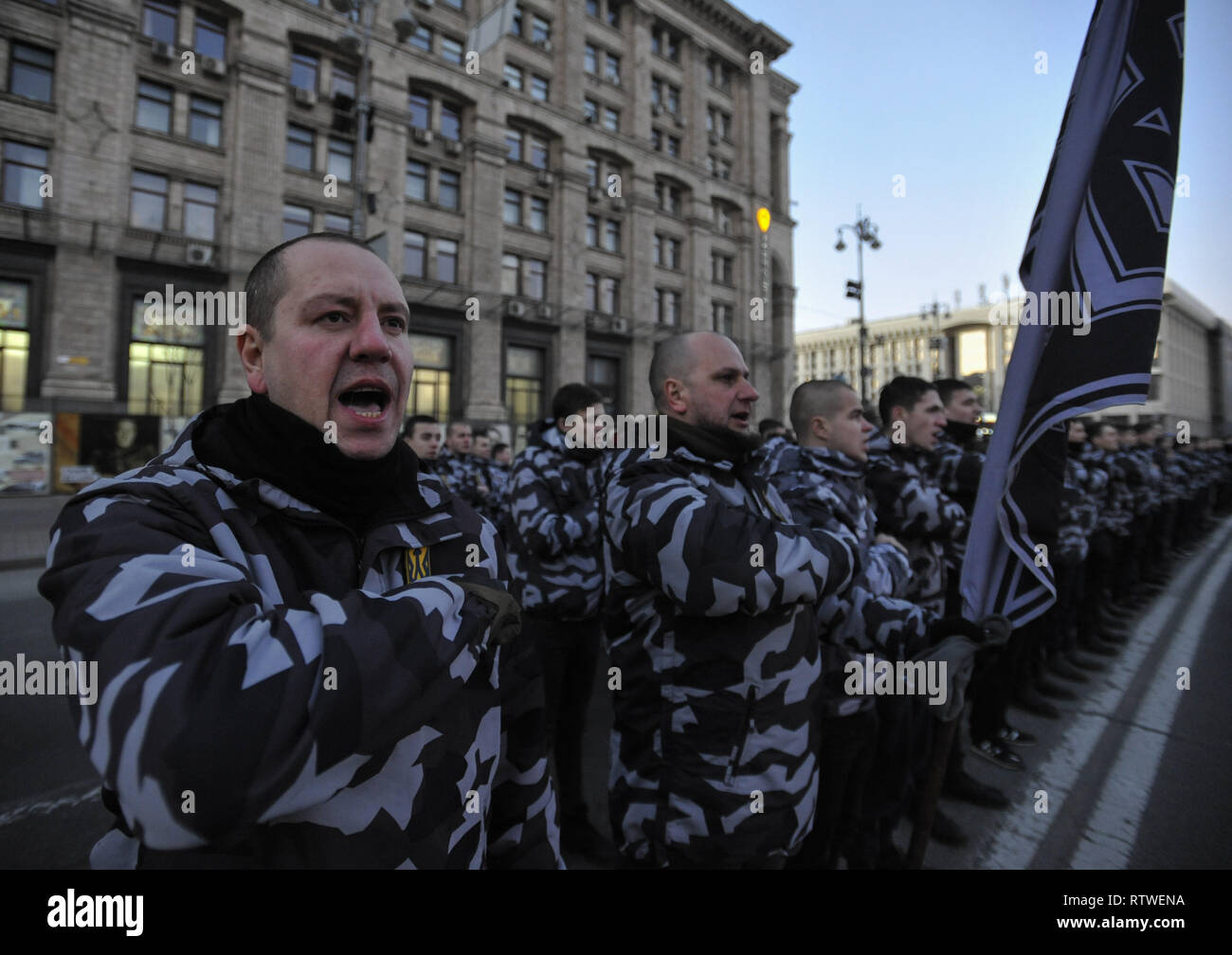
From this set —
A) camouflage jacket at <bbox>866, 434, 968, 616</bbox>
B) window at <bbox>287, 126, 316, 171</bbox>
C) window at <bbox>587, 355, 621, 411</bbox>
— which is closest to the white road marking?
camouflage jacket at <bbox>866, 434, 968, 616</bbox>

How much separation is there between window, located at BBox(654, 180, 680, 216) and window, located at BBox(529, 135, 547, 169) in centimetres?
644

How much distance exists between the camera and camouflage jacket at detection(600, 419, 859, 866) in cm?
185

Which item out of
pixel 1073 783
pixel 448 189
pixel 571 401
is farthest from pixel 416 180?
pixel 1073 783

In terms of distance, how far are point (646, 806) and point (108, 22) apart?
2533 cm

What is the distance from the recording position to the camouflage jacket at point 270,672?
0.76 metres

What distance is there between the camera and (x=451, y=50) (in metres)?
24.7

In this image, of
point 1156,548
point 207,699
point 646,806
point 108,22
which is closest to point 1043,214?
point 646,806

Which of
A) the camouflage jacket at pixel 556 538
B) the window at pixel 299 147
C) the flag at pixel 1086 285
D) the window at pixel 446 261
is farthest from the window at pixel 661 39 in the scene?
the flag at pixel 1086 285

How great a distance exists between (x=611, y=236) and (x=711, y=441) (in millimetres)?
30350

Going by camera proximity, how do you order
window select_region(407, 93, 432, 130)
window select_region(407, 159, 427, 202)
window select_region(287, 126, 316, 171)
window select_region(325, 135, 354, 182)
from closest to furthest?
window select_region(287, 126, 316, 171), window select_region(325, 135, 354, 182), window select_region(407, 159, 427, 202), window select_region(407, 93, 432, 130)

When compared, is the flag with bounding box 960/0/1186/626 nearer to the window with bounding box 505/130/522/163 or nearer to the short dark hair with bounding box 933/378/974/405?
the short dark hair with bounding box 933/378/974/405

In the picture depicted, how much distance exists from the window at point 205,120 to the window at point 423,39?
7880 millimetres

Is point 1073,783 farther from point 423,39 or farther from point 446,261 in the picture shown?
point 423,39

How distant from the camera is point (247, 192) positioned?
19.6 m
